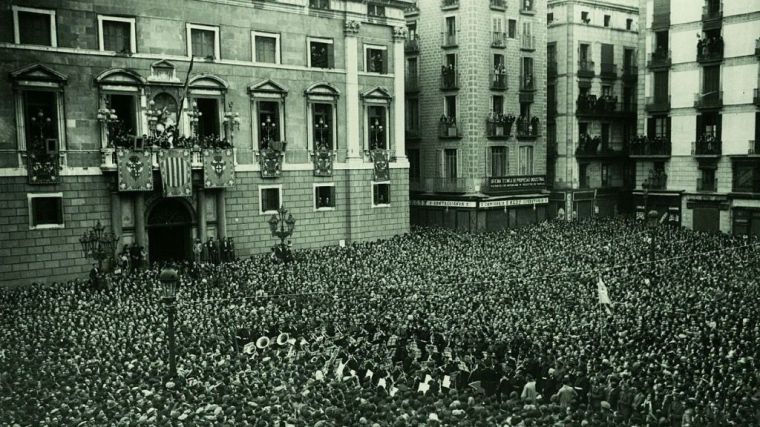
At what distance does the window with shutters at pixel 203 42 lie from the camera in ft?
121

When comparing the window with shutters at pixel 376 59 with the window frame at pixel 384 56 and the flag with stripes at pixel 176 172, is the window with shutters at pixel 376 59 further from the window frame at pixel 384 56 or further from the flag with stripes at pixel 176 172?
the flag with stripes at pixel 176 172

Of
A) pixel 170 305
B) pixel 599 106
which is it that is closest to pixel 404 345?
pixel 170 305

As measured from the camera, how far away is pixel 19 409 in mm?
15852

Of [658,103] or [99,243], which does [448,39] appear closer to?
[658,103]

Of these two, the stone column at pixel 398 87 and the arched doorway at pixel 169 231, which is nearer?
the arched doorway at pixel 169 231

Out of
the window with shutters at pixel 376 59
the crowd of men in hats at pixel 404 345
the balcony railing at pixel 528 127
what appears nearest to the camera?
the crowd of men in hats at pixel 404 345

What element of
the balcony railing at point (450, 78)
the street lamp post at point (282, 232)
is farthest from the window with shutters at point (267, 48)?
the balcony railing at point (450, 78)

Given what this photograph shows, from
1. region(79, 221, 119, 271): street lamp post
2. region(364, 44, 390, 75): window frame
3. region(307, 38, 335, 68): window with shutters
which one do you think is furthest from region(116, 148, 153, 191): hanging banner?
region(364, 44, 390, 75): window frame

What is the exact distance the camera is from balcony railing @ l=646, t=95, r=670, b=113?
50.2 meters

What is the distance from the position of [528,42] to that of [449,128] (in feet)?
29.1

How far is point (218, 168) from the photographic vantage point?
1451 inches

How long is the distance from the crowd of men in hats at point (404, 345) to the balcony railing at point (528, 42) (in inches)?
850

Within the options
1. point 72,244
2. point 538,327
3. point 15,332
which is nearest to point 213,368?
point 15,332

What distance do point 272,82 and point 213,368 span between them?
889 inches
